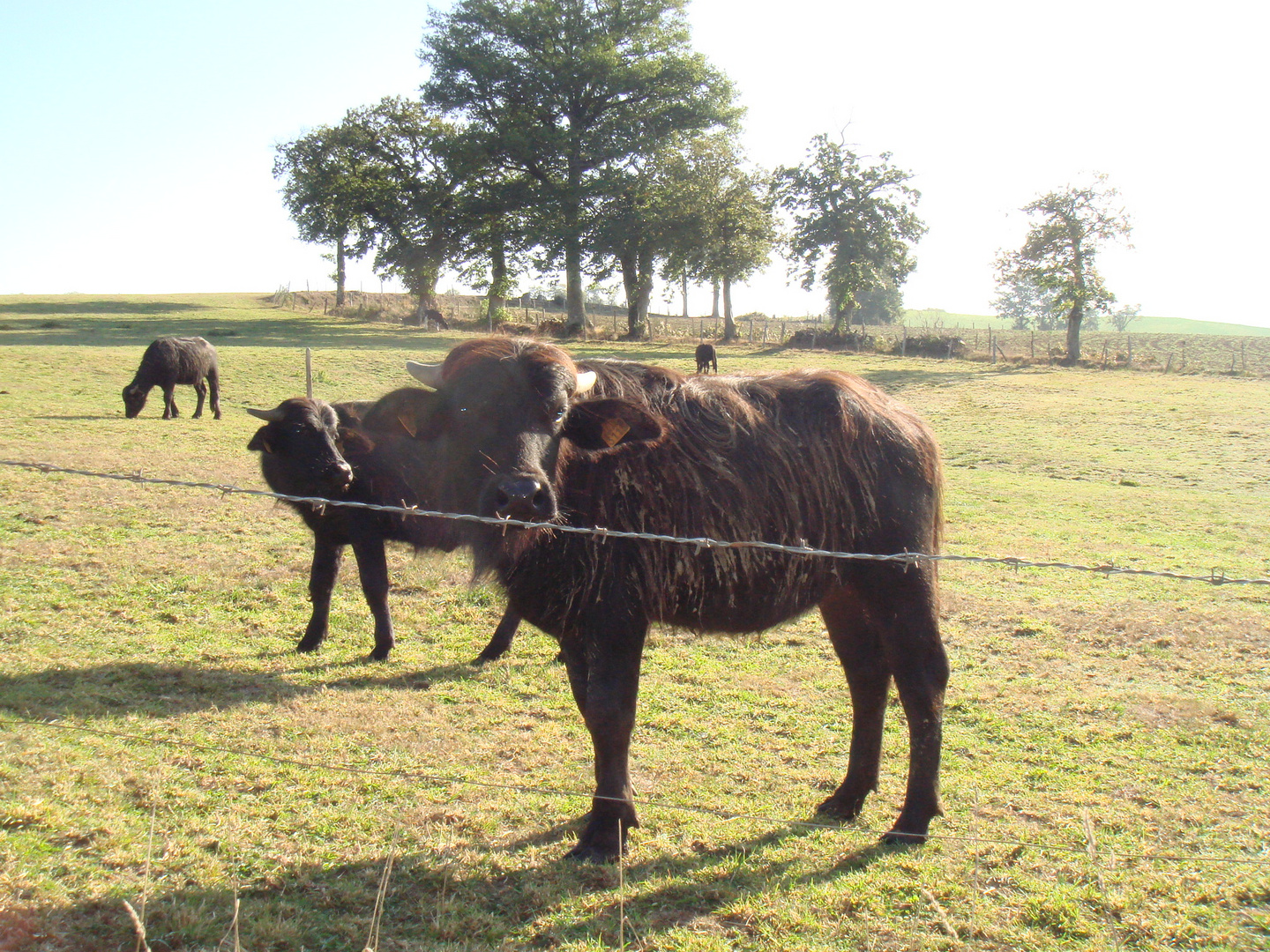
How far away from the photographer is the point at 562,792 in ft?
15.5

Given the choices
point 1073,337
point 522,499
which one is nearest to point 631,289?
point 1073,337

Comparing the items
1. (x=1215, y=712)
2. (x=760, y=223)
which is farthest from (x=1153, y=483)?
(x=760, y=223)

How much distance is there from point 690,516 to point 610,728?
3.72ft

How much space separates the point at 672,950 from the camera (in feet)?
11.1

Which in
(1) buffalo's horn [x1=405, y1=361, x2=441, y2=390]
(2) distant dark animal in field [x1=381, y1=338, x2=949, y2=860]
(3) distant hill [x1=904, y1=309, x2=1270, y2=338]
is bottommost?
(2) distant dark animal in field [x1=381, y1=338, x2=949, y2=860]

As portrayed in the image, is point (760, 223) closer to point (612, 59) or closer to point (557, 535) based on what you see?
point (612, 59)

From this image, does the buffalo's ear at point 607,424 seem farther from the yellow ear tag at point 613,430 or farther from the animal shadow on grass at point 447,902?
the animal shadow on grass at point 447,902

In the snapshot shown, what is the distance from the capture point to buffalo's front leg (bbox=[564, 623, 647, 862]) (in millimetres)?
4129

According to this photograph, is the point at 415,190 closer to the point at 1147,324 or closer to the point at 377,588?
the point at 377,588

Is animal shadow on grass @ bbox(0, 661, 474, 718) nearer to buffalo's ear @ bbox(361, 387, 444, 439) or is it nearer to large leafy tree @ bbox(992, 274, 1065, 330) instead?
buffalo's ear @ bbox(361, 387, 444, 439)

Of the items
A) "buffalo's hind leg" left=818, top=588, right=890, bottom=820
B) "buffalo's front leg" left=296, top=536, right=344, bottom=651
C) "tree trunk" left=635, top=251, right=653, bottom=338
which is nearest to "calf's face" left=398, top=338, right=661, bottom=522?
"buffalo's hind leg" left=818, top=588, right=890, bottom=820

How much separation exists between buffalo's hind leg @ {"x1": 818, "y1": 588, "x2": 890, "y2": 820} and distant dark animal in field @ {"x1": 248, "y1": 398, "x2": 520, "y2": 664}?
283cm

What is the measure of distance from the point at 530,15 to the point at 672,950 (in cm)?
5388

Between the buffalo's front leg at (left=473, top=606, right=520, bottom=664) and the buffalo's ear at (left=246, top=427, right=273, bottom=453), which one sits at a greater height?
the buffalo's ear at (left=246, top=427, right=273, bottom=453)
